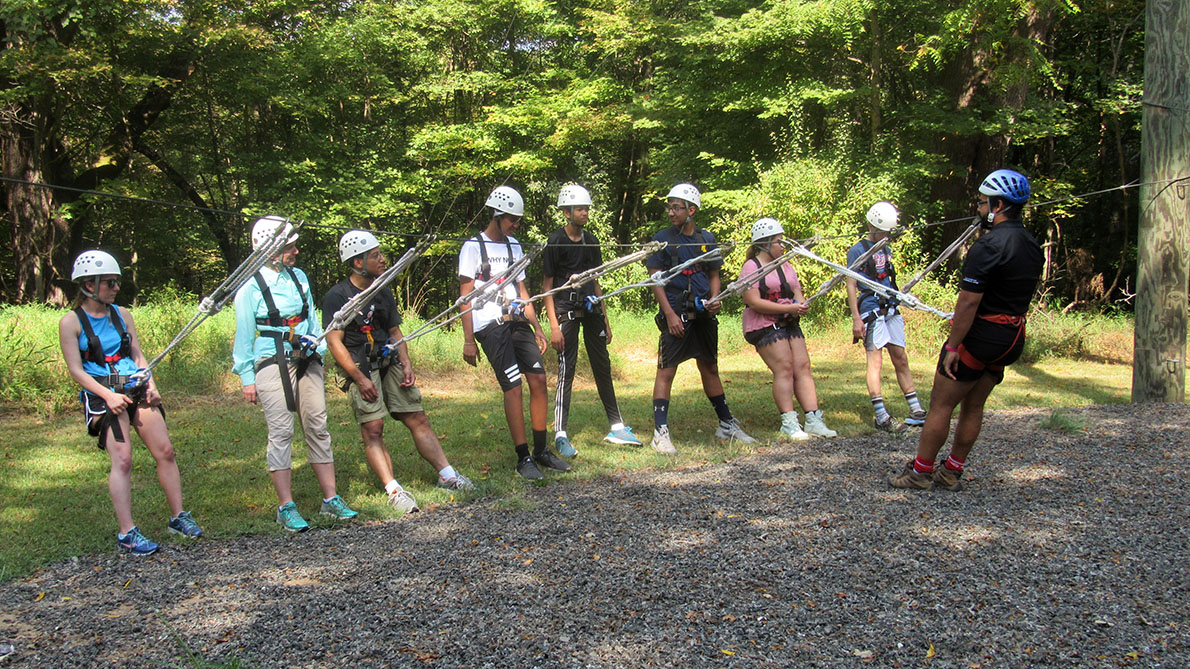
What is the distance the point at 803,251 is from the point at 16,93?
17.8 meters

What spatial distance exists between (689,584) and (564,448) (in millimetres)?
3188

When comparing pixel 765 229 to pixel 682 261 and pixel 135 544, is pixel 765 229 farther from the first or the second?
pixel 135 544

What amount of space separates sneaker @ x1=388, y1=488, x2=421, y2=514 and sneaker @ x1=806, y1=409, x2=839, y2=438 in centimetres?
373

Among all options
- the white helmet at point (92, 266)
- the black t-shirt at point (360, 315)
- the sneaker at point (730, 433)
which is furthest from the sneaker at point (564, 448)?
the white helmet at point (92, 266)

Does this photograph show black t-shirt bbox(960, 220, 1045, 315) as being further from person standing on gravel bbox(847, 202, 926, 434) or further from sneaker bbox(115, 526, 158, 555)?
sneaker bbox(115, 526, 158, 555)

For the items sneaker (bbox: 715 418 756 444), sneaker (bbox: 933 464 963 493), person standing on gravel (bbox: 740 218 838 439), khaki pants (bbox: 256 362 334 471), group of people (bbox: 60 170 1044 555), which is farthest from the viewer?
sneaker (bbox: 715 418 756 444)

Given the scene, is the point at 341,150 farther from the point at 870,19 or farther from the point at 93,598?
the point at 93,598

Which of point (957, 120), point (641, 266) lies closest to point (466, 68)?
point (641, 266)

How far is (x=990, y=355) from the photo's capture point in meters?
5.20

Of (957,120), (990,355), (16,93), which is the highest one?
(16,93)

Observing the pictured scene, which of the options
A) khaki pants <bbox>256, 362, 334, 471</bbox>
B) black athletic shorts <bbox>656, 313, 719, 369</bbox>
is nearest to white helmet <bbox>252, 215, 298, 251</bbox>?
khaki pants <bbox>256, 362, 334, 471</bbox>

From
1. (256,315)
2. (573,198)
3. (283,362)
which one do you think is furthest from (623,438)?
(256,315)

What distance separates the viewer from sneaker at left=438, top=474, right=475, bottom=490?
20.2ft

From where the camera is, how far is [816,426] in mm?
7629
